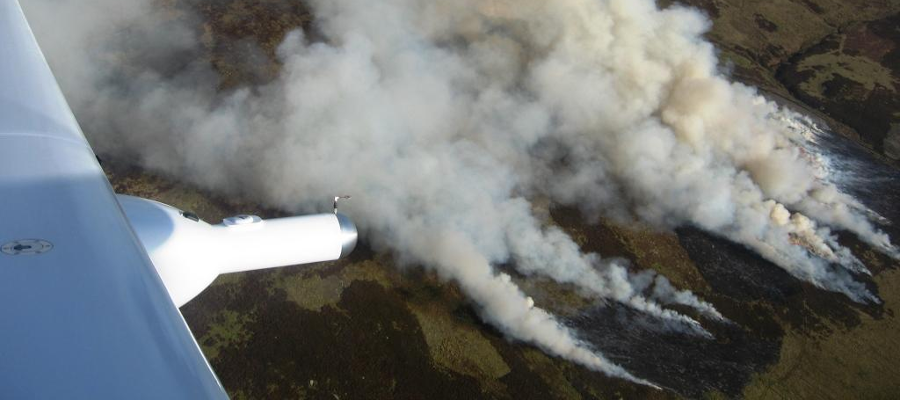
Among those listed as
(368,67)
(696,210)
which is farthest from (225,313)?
(696,210)

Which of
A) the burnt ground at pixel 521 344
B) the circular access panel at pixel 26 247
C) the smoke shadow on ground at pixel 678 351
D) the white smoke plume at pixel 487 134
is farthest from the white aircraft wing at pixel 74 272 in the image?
the smoke shadow on ground at pixel 678 351

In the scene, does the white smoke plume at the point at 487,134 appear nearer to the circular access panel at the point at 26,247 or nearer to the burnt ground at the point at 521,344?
the burnt ground at the point at 521,344

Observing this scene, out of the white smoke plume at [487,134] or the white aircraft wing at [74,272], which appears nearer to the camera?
the white aircraft wing at [74,272]

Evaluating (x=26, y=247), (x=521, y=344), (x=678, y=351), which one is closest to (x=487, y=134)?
(x=521, y=344)

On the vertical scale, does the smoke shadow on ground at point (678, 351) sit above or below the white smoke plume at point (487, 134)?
below

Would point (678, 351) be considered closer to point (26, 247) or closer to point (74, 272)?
point (74, 272)

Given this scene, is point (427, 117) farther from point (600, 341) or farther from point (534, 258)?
point (600, 341)

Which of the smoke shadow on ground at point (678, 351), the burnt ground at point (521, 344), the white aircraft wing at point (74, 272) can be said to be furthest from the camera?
the smoke shadow on ground at point (678, 351)
